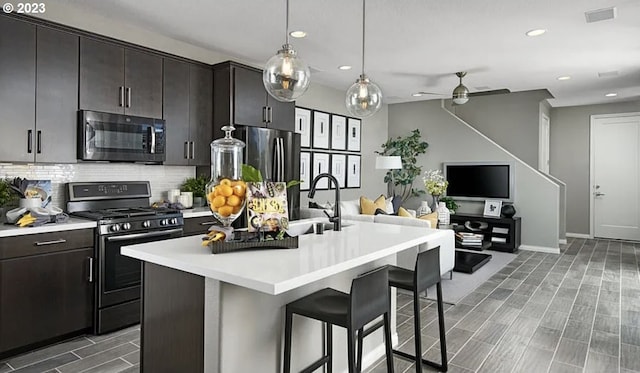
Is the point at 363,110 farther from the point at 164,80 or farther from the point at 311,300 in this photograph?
the point at 164,80

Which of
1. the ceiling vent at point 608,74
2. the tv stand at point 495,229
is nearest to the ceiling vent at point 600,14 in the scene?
the ceiling vent at point 608,74

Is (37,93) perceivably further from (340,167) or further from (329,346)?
(340,167)

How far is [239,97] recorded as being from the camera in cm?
452

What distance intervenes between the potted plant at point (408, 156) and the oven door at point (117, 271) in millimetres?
5304

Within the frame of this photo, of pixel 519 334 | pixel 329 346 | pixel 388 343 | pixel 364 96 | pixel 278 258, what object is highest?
pixel 364 96

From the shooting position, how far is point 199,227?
4.05 metres

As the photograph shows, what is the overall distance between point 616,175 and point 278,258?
8.47 m

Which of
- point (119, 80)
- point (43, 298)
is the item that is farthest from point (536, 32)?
point (43, 298)

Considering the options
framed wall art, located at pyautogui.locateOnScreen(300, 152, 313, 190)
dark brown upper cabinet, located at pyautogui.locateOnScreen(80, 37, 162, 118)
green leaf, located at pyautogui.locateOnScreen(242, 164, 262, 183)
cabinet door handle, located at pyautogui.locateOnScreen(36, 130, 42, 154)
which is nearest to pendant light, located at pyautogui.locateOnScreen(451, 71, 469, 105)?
framed wall art, located at pyautogui.locateOnScreen(300, 152, 313, 190)

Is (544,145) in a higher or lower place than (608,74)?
lower

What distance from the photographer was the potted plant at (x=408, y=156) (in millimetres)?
7906

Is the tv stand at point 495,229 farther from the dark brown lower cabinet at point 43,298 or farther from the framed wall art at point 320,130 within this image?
the dark brown lower cabinet at point 43,298

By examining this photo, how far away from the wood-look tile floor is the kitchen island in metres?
0.93

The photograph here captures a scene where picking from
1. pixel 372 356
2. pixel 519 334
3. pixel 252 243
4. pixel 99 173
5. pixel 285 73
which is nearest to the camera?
pixel 252 243
